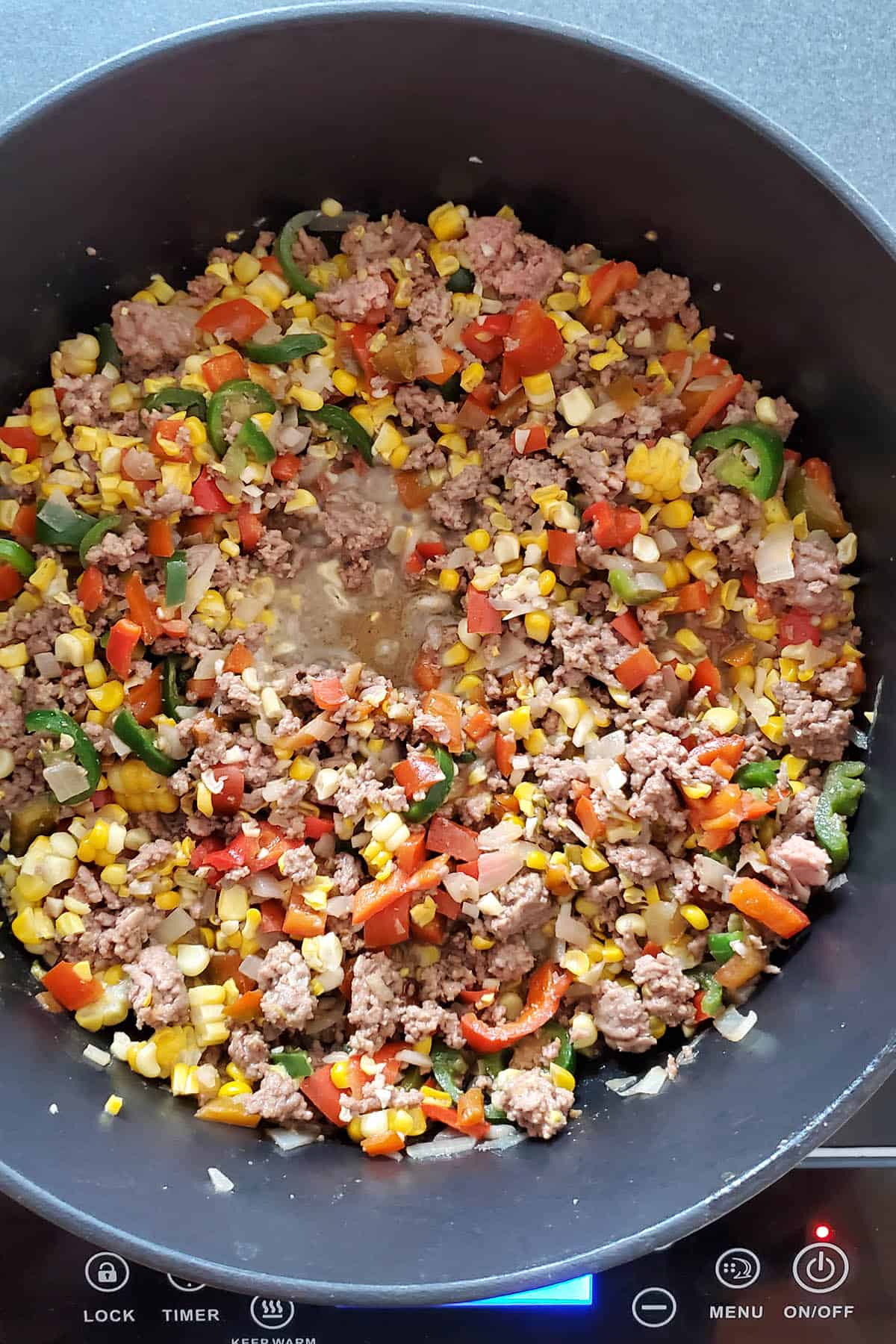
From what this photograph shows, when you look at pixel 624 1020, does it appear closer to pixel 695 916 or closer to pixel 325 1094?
pixel 695 916

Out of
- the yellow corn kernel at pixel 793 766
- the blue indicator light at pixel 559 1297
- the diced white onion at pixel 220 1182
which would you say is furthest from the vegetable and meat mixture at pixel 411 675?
the blue indicator light at pixel 559 1297

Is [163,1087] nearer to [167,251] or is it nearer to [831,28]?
[167,251]

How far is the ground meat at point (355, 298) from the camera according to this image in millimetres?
2246

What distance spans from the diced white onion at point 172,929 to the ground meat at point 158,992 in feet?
0.20

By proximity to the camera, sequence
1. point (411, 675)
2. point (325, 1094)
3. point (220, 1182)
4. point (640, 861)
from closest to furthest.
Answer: point (220, 1182)
point (325, 1094)
point (640, 861)
point (411, 675)

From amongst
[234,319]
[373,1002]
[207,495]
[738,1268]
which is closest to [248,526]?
[207,495]

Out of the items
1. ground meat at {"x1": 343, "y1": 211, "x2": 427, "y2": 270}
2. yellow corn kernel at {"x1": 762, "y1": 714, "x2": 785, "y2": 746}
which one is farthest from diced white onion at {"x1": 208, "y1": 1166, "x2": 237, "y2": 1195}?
ground meat at {"x1": 343, "y1": 211, "x2": 427, "y2": 270}

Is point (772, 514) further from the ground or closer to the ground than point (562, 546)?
further from the ground

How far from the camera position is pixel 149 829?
2.21 metres

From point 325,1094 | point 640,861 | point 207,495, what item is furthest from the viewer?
point 207,495

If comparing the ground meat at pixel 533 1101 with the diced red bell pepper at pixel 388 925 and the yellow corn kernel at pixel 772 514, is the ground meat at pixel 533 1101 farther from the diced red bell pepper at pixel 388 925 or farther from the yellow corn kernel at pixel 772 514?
the yellow corn kernel at pixel 772 514

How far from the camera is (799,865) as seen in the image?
6.68 feet

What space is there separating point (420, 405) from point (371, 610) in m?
0.43

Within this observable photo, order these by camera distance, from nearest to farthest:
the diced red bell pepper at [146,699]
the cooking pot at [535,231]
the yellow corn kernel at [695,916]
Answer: the cooking pot at [535,231] < the yellow corn kernel at [695,916] < the diced red bell pepper at [146,699]
